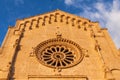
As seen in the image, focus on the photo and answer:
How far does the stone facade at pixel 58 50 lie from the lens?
21.8m

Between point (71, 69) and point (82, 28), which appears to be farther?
point (82, 28)

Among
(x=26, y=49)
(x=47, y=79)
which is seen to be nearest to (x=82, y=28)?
(x=26, y=49)

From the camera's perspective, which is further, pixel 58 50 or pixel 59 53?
pixel 58 50

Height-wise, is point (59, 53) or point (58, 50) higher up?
point (58, 50)

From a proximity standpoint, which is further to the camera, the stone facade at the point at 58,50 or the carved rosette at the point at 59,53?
the carved rosette at the point at 59,53

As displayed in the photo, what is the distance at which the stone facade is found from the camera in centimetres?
2177

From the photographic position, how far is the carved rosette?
77.0 ft

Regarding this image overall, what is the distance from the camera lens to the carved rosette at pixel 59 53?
2347 cm

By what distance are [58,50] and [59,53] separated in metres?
0.55

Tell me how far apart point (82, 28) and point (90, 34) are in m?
1.41

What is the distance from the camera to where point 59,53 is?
976 inches

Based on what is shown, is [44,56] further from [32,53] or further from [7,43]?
[7,43]

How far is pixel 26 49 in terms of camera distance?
2453 cm

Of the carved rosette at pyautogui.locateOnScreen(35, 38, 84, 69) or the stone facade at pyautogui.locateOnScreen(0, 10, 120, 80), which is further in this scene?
the carved rosette at pyautogui.locateOnScreen(35, 38, 84, 69)
